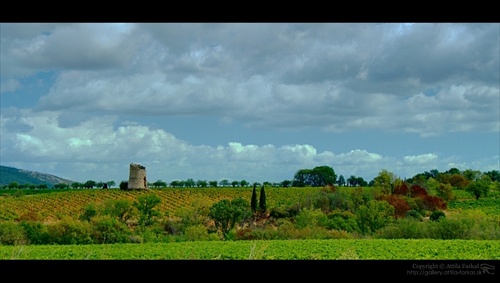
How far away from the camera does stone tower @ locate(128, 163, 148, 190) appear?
109ft

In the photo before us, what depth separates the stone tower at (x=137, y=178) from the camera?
109 ft

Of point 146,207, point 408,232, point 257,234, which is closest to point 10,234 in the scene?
point 146,207

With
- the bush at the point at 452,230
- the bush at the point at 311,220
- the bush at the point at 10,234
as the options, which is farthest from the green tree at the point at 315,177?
the bush at the point at 452,230

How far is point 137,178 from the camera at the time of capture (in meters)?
35.4

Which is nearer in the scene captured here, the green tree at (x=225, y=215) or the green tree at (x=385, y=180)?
the green tree at (x=225, y=215)

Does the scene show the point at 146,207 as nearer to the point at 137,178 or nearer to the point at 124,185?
the point at 137,178

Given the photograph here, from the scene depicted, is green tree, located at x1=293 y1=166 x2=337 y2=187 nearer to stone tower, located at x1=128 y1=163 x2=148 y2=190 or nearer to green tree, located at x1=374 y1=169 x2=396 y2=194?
green tree, located at x1=374 y1=169 x2=396 y2=194

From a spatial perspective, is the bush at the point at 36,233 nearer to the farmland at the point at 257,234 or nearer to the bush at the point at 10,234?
the bush at the point at 10,234

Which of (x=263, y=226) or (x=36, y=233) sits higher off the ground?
(x=36, y=233)

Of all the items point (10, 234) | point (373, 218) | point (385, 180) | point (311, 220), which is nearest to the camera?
point (10, 234)
